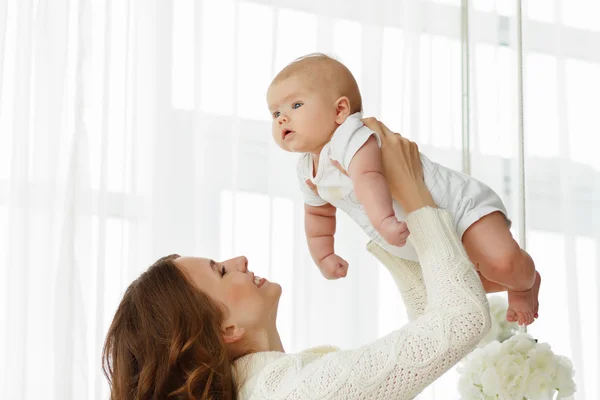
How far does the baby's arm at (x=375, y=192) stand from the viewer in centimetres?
132

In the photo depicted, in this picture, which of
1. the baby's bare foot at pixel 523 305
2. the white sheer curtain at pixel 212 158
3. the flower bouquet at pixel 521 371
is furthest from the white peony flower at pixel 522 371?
the white sheer curtain at pixel 212 158

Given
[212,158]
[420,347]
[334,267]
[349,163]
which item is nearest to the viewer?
[420,347]

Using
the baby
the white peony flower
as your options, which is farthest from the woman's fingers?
the white peony flower

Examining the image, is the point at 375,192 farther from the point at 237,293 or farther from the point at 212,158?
the point at 212,158

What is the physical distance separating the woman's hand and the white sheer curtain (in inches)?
52.5

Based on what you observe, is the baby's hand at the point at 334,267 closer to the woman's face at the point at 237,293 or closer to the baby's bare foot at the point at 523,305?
the woman's face at the point at 237,293

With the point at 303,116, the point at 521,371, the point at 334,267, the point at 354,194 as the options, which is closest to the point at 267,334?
the point at 334,267

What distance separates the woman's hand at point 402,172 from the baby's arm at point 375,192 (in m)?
0.02

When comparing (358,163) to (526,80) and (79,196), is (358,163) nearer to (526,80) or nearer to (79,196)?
(79,196)

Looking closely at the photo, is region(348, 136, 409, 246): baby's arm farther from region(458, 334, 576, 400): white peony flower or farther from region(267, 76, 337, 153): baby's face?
region(458, 334, 576, 400): white peony flower

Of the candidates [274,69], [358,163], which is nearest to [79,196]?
[274,69]

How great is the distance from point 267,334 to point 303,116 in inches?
16.9

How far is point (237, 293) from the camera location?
60.6 inches

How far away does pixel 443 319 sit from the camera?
4.24 ft
